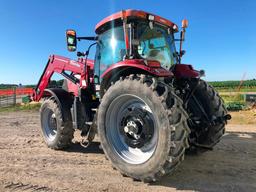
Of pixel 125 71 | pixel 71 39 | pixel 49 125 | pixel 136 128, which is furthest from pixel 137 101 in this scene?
pixel 49 125

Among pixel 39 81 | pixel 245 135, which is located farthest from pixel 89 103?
pixel 245 135

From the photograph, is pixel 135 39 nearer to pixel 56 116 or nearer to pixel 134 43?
pixel 134 43

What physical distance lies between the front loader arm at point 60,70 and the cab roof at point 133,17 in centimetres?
103

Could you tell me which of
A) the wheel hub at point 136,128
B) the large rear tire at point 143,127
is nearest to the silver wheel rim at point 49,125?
the large rear tire at point 143,127

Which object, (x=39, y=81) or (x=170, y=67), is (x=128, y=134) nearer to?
(x=170, y=67)

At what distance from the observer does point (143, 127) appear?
13.7 feet

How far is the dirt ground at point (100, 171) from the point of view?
12.9 feet

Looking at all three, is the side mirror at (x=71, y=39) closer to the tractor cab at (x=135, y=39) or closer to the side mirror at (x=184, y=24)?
the tractor cab at (x=135, y=39)

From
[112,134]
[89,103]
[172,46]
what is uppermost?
[172,46]

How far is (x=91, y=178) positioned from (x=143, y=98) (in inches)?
58.8

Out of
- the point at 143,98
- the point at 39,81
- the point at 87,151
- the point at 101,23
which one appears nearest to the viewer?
the point at 143,98

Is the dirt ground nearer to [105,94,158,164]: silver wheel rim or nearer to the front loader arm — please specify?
[105,94,158,164]: silver wheel rim

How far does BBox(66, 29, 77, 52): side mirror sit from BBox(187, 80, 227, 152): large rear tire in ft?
8.57

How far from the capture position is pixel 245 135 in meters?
7.54
